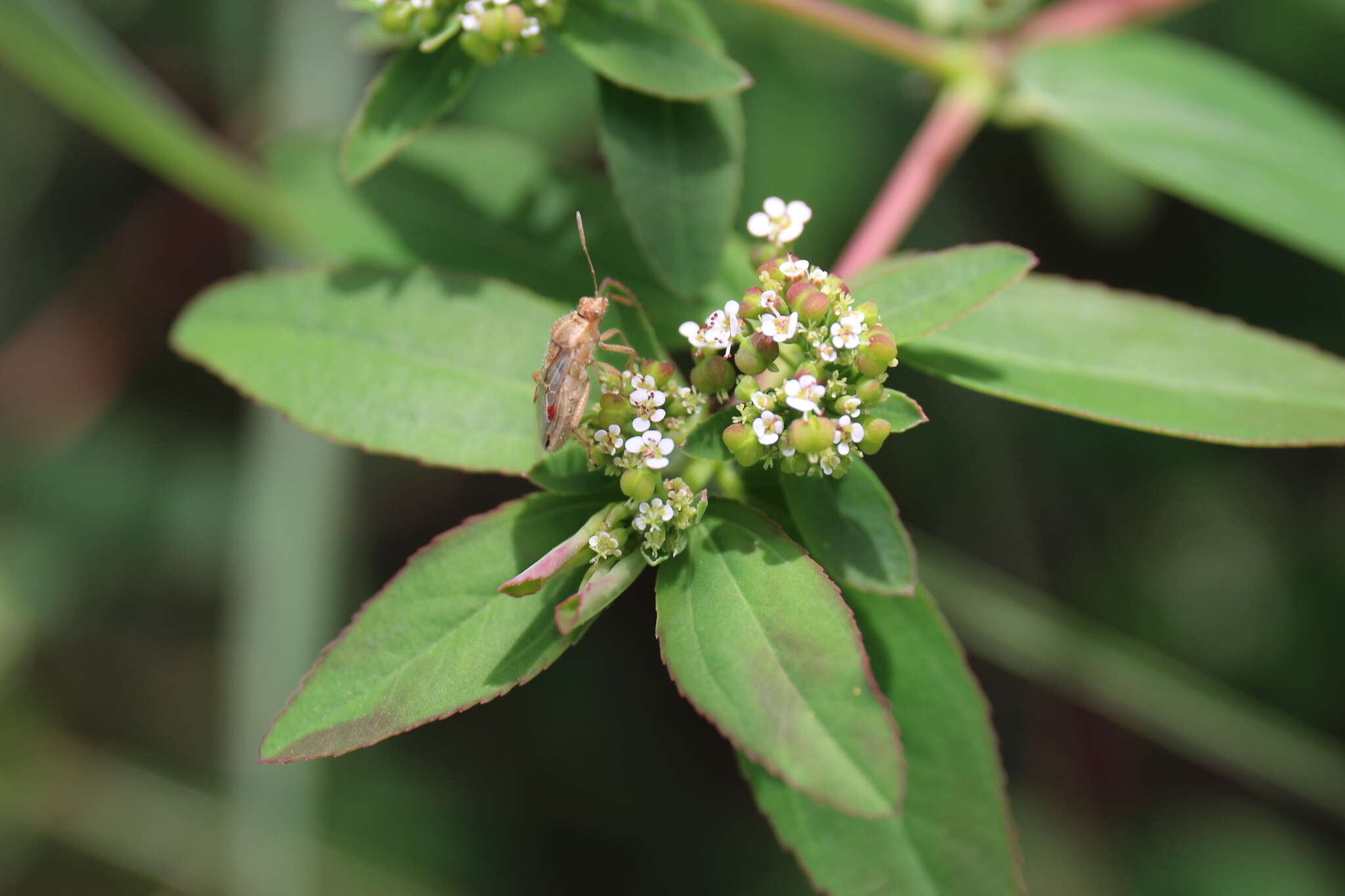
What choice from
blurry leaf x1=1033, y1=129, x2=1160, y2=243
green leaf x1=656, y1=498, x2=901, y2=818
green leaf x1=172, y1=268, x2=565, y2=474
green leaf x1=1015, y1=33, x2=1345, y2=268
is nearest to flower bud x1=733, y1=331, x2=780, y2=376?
green leaf x1=656, y1=498, x2=901, y2=818

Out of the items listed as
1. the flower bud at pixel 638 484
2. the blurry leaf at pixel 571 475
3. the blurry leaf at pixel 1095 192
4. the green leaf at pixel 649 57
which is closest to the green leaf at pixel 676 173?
the green leaf at pixel 649 57

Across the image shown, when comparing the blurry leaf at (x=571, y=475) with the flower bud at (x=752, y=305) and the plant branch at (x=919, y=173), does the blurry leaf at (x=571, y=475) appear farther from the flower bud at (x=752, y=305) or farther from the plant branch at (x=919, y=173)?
the plant branch at (x=919, y=173)

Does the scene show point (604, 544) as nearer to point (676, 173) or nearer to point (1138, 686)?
point (676, 173)

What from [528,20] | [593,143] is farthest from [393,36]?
[593,143]

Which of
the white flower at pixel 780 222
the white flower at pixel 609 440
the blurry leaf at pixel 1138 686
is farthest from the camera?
the blurry leaf at pixel 1138 686

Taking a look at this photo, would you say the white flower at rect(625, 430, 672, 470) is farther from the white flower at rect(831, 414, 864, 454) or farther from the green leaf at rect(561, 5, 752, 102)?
the green leaf at rect(561, 5, 752, 102)

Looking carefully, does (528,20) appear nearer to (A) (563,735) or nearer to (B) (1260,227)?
(B) (1260,227)

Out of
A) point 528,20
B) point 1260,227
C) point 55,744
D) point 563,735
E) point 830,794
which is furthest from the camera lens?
point 55,744
